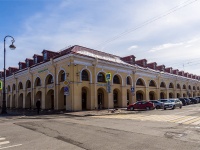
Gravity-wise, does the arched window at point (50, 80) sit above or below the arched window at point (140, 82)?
above

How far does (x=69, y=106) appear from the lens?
25031 millimetres

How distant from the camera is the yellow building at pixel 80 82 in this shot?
2553 cm

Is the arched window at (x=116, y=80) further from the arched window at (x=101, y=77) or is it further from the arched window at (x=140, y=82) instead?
the arched window at (x=140, y=82)

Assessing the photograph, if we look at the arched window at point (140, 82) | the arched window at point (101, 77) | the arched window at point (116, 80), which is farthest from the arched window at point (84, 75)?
the arched window at point (140, 82)

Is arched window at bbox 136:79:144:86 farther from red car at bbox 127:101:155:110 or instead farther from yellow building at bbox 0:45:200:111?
red car at bbox 127:101:155:110

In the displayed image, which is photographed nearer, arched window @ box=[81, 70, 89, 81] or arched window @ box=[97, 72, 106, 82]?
arched window @ box=[81, 70, 89, 81]

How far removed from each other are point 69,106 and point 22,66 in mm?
21138

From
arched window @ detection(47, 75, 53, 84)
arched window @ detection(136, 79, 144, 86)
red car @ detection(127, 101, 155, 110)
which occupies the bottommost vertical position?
red car @ detection(127, 101, 155, 110)

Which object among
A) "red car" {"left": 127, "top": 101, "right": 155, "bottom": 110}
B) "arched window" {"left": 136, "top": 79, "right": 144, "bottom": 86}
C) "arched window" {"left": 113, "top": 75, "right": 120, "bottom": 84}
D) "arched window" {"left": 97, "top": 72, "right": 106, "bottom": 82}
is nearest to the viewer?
Answer: "red car" {"left": 127, "top": 101, "right": 155, "bottom": 110}

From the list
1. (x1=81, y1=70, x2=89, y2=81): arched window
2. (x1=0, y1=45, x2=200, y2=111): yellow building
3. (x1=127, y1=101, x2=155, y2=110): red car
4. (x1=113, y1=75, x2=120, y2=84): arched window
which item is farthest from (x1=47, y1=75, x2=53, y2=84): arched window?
(x1=127, y1=101, x2=155, y2=110): red car

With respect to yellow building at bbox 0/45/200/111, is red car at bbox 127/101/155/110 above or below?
below

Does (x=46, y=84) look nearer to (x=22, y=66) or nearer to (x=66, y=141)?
(x=22, y=66)

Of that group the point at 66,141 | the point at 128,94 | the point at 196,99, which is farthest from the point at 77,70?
the point at 196,99

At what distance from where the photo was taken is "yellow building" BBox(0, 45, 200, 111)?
1005 inches
